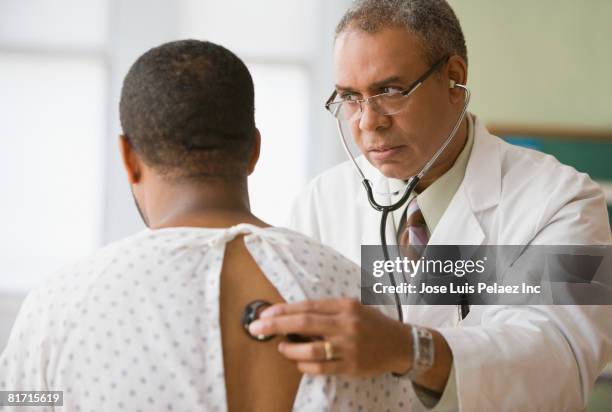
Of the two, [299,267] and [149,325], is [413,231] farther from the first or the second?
[149,325]

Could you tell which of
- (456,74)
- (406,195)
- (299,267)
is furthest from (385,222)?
(299,267)

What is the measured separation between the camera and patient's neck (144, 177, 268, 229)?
91cm

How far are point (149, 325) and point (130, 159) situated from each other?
228 millimetres

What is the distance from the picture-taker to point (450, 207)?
1.56 m

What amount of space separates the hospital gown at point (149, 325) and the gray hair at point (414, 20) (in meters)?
0.73

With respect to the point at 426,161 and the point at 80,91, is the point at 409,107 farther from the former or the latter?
the point at 80,91

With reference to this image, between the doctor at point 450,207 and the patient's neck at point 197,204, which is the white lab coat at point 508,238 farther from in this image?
the patient's neck at point 197,204

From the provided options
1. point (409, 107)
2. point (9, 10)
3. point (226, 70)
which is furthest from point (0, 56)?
point (226, 70)

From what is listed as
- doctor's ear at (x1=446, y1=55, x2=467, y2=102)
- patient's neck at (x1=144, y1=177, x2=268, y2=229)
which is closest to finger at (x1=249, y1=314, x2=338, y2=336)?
patient's neck at (x1=144, y1=177, x2=268, y2=229)

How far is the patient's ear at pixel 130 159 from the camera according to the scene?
3.07 feet

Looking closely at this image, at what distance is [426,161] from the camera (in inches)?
60.6

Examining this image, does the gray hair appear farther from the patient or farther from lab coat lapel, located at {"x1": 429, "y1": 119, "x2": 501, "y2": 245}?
the patient

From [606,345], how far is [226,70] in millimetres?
879

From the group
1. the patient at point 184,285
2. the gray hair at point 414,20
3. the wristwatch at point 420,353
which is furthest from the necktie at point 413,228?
the patient at point 184,285
